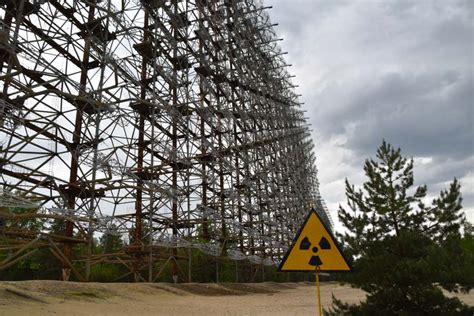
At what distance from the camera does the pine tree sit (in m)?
5.98

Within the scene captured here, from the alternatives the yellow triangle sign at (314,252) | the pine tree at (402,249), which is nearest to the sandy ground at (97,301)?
the pine tree at (402,249)

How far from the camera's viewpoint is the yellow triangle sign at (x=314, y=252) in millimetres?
4113

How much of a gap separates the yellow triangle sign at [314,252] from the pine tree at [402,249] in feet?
7.86

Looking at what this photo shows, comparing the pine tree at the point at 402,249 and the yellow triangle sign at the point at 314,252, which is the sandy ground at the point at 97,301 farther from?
the yellow triangle sign at the point at 314,252

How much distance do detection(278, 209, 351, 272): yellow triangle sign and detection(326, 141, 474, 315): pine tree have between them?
2396mm

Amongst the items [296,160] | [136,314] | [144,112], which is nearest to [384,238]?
[136,314]

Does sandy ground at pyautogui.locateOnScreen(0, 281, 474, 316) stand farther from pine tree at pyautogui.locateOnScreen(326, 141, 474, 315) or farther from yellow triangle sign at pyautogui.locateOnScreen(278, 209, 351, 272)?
yellow triangle sign at pyautogui.locateOnScreen(278, 209, 351, 272)

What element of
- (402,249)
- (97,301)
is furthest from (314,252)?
(97,301)

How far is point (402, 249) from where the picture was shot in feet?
21.0

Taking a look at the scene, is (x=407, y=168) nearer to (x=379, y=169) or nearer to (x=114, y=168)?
(x=379, y=169)

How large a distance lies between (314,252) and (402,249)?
2.89m

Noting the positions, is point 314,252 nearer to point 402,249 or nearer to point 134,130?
point 402,249

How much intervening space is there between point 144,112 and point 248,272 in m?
19.5

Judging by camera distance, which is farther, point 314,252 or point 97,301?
point 97,301
